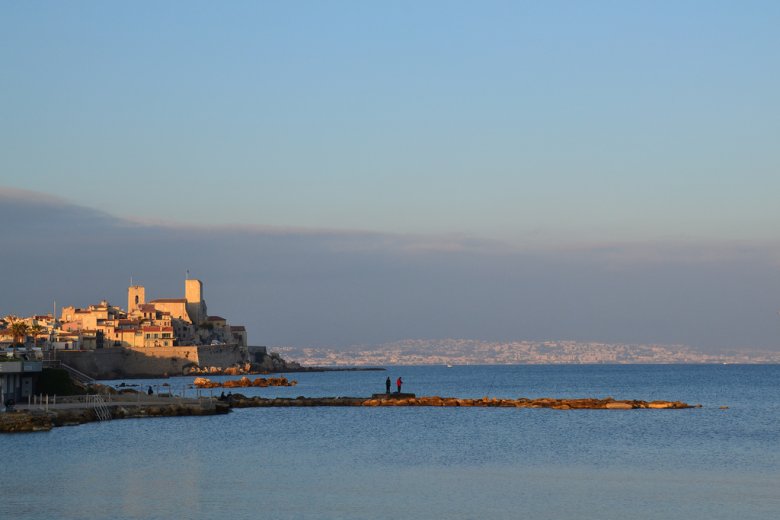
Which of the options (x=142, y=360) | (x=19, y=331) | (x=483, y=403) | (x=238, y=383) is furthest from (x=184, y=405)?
(x=142, y=360)

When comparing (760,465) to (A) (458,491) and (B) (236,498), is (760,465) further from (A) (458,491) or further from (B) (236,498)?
(B) (236,498)

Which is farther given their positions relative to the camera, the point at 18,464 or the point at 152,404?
the point at 152,404

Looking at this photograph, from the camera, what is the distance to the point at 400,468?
38156 mm

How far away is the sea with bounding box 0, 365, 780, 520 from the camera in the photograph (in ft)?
95.7

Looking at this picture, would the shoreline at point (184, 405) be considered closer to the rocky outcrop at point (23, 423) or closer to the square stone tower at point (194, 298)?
the rocky outcrop at point (23, 423)

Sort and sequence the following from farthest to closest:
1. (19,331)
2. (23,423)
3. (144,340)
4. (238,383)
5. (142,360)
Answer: (144,340), (142,360), (19,331), (238,383), (23,423)

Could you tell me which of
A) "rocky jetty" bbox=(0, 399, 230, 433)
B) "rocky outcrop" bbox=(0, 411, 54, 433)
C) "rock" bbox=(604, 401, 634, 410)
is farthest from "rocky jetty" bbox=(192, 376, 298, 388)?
"rocky outcrop" bbox=(0, 411, 54, 433)

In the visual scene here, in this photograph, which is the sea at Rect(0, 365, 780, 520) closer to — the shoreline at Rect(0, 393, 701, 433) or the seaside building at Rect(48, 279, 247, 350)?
the shoreline at Rect(0, 393, 701, 433)

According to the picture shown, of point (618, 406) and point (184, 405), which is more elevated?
point (184, 405)

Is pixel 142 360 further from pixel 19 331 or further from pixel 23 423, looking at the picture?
pixel 23 423

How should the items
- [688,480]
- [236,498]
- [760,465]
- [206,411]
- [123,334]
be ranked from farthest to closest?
1. [123,334]
2. [206,411]
3. [760,465]
4. [688,480]
5. [236,498]

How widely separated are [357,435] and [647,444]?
13332mm

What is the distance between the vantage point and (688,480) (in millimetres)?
34500

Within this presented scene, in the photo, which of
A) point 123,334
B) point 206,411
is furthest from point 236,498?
point 123,334
